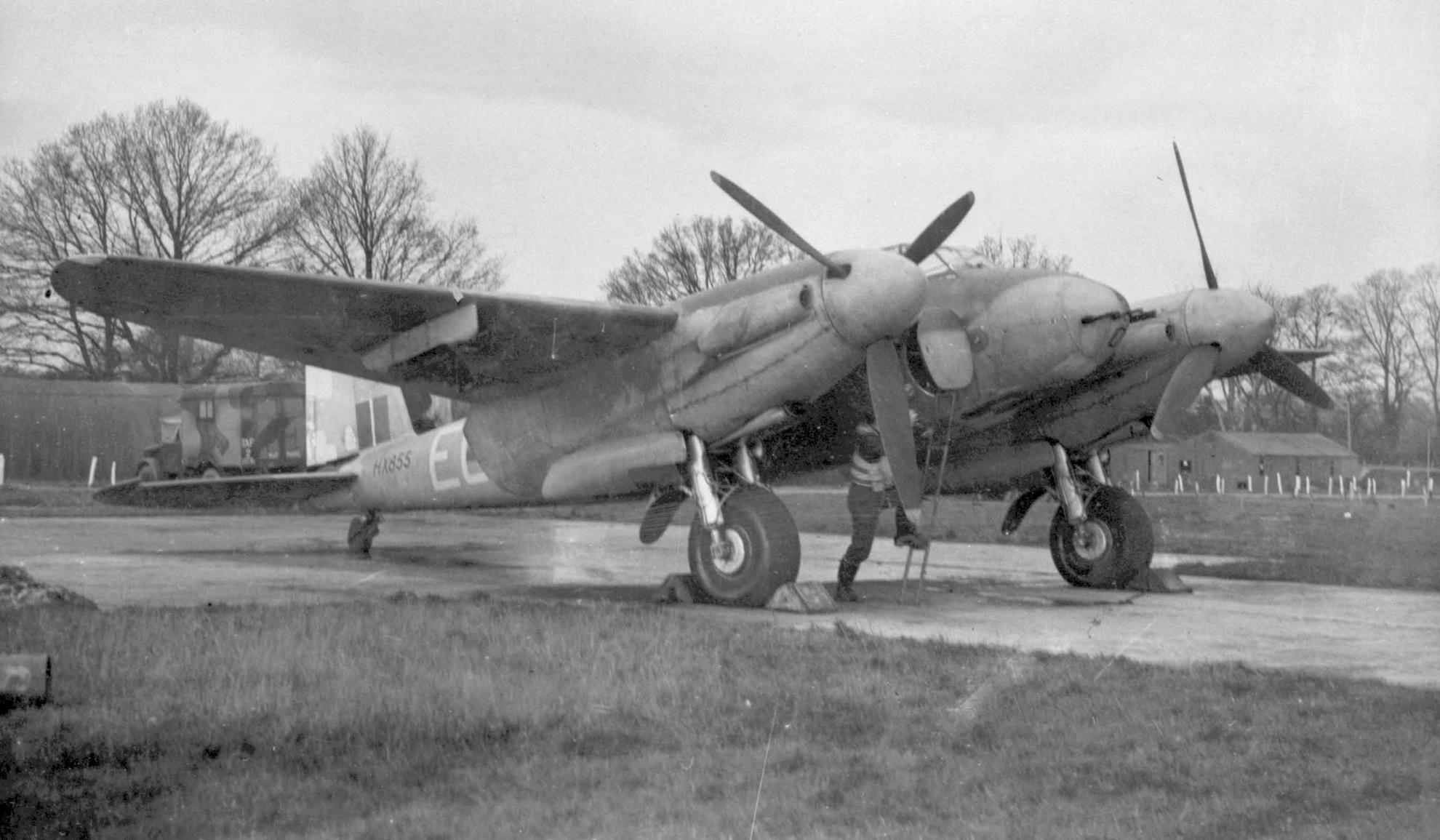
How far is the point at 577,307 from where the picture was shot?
32.9 feet

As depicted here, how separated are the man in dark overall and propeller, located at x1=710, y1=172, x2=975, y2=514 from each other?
0.37 m

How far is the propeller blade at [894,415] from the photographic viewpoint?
9.68 meters

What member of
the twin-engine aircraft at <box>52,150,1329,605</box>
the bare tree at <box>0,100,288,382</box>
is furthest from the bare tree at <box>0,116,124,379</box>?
the twin-engine aircraft at <box>52,150,1329,605</box>

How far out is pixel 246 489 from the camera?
50.0 ft

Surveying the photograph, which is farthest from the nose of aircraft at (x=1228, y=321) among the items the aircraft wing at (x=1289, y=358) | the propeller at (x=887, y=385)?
the propeller at (x=887, y=385)

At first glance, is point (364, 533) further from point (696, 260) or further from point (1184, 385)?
point (696, 260)

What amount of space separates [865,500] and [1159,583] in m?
3.13

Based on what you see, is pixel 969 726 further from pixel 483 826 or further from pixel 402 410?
pixel 402 410

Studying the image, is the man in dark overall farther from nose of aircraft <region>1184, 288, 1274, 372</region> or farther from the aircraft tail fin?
the aircraft tail fin

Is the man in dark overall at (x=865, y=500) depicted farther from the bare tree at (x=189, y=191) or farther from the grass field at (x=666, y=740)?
the bare tree at (x=189, y=191)

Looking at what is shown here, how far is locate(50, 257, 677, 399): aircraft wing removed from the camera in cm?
901

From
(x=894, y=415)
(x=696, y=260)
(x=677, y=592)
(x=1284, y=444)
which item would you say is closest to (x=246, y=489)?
(x=677, y=592)

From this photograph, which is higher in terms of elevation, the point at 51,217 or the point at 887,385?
the point at 51,217

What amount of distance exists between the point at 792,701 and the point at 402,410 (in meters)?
10.7
